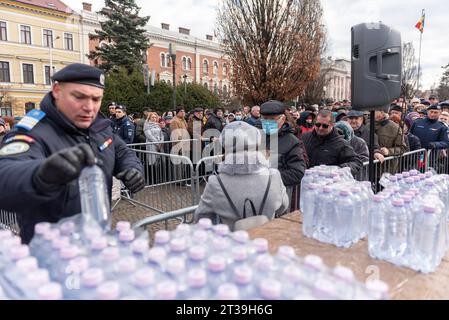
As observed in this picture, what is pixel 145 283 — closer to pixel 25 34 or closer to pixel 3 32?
pixel 3 32

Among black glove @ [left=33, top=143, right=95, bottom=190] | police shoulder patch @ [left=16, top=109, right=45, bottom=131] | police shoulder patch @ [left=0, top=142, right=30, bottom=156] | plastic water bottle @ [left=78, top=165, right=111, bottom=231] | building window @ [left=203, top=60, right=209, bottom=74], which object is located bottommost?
plastic water bottle @ [left=78, top=165, right=111, bottom=231]

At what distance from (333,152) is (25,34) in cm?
4738

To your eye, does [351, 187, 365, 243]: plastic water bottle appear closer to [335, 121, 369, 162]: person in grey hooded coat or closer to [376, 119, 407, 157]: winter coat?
[335, 121, 369, 162]: person in grey hooded coat

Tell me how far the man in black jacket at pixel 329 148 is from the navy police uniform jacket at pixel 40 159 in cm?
285

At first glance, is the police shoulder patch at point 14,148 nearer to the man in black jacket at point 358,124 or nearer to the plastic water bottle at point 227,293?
the plastic water bottle at point 227,293

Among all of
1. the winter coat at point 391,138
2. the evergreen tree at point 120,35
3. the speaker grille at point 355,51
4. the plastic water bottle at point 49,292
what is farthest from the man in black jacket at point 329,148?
the evergreen tree at point 120,35

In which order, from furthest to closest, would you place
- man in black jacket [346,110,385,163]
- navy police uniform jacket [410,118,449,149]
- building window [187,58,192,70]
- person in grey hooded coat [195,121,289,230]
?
building window [187,58,192,70] < navy police uniform jacket [410,118,449,149] < man in black jacket [346,110,385,163] < person in grey hooded coat [195,121,289,230]

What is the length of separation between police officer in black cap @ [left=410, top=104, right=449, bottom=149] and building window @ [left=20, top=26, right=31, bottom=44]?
46451mm

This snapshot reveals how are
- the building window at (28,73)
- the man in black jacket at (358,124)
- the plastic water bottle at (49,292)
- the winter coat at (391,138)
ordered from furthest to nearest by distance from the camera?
the building window at (28,73) < the man in black jacket at (358,124) < the winter coat at (391,138) < the plastic water bottle at (49,292)

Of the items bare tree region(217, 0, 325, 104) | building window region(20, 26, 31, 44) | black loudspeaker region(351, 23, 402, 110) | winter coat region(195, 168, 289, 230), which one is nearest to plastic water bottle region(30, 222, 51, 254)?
winter coat region(195, 168, 289, 230)

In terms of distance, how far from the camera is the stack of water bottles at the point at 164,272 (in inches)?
47.2

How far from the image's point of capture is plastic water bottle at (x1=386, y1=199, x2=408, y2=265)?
199 cm

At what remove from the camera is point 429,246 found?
1.91 m
